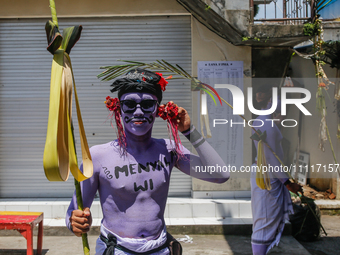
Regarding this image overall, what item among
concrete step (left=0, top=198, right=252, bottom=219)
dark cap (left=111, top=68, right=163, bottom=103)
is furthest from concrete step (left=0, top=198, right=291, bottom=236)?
dark cap (left=111, top=68, right=163, bottom=103)

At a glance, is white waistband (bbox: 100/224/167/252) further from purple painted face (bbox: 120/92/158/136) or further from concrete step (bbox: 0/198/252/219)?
concrete step (bbox: 0/198/252/219)

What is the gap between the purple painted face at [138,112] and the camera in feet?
8.46

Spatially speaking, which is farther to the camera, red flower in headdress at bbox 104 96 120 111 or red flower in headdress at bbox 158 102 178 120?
red flower in headdress at bbox 104 96 120 111

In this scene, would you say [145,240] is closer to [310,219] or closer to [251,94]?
[310,219]

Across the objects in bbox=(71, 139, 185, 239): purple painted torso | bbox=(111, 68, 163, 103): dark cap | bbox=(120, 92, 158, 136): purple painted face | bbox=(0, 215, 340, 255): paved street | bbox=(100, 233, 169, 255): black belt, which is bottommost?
bbox=(0, 215, 340, 255): paved street

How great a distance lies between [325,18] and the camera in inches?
315

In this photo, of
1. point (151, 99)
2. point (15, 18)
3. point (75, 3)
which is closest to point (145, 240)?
point (151, 99)

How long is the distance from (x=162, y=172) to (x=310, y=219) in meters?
3.96

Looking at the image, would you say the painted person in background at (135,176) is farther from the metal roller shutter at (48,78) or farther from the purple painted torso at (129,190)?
the metal roller shutter at (48,78)

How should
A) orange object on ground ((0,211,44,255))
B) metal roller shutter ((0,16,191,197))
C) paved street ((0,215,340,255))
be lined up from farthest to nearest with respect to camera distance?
metal roller shutter ((0,16,191,197)) < paved street ((0,215,340,255)) < orange object on ground ((0,211,44,255))

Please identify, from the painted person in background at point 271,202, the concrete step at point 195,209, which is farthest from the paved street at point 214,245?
the painted person in background at point 271,202

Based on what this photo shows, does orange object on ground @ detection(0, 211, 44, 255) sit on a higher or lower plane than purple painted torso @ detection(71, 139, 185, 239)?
lower

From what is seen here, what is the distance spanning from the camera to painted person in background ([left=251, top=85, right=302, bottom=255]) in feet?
14.7

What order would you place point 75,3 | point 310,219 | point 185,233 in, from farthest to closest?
1. point 75,3
2. point 185,233
3. point 310,219
